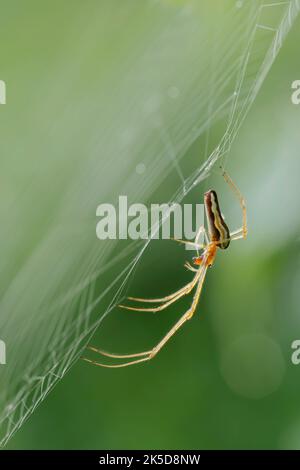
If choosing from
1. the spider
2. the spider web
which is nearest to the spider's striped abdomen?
the spider

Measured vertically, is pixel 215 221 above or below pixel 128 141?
above

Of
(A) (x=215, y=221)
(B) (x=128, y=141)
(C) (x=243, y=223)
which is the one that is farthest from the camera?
(C) (x=243, y=223)

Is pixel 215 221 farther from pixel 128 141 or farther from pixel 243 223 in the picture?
pixel 128 141

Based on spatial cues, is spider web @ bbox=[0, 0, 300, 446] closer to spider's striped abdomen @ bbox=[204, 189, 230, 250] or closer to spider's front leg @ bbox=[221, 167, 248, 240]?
spider's striped abdomen @ bbox=[204, 189, 230, 250]

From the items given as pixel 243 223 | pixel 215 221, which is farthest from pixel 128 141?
pixel 243 223

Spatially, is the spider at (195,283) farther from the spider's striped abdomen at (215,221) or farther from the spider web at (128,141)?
the spider web at (128,141)

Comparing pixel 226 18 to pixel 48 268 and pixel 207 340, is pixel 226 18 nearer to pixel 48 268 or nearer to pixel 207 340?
pixel 48 268

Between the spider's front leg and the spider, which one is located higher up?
the spider's front leg
